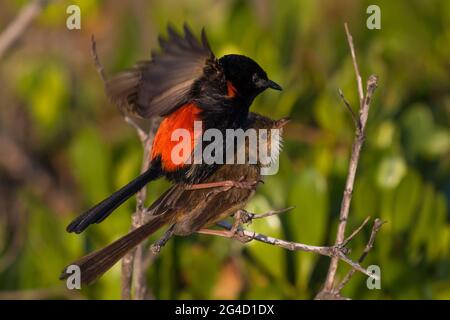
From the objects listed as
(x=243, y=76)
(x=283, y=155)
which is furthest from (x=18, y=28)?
(x=243, y=76)

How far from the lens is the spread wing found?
3961 mm

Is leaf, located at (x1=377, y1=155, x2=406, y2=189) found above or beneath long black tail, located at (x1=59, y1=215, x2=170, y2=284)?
above

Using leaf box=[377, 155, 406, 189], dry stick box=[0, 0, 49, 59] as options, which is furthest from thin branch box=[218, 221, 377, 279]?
dry stick box=[0, 0, 49, 59]

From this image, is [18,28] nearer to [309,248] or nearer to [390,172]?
[390,172]

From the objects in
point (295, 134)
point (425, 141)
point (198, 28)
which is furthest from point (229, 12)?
point (425, 141)

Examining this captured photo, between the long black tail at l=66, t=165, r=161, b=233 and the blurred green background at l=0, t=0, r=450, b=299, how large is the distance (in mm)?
659

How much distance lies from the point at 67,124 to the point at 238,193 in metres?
3.17

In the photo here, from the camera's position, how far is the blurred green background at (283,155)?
4582 mm

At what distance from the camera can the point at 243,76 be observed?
4.09 m

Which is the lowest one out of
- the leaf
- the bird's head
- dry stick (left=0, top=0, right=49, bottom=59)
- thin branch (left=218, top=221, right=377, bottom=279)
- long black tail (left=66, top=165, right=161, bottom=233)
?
thin branch (left=218, top=221, right=377, bottom=279)

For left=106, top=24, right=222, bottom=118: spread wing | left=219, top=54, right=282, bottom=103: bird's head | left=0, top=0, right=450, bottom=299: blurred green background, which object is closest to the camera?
left=106, top=24, right=222, bottom=118: spread wing

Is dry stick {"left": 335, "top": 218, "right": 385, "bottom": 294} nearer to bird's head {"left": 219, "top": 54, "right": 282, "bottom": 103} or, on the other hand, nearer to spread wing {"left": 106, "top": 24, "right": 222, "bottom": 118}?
bird's head {"left": 219, "top": 54, "right": 282, "bottom": 103}

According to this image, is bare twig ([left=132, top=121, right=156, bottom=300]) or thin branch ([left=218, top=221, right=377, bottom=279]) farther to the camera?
bare twig ([left=132, top=121, right=156, bottom=300])
